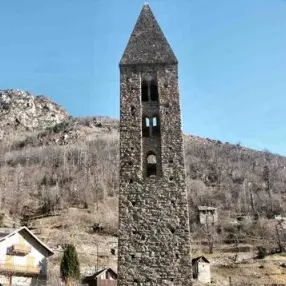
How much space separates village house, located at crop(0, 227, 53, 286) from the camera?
35.0 m

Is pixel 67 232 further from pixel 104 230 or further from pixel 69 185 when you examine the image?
pixel 69 185

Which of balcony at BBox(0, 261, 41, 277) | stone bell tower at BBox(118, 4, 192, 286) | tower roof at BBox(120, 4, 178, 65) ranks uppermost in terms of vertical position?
tower roof at BBox(120, 4, 178, 65)

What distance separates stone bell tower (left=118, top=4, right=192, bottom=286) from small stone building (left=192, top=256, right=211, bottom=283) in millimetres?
25312

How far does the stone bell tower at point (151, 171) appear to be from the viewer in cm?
2228

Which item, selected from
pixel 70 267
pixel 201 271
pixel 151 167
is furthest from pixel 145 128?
pixel 201 271

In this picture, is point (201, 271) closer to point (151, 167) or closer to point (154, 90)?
point (151, 167)

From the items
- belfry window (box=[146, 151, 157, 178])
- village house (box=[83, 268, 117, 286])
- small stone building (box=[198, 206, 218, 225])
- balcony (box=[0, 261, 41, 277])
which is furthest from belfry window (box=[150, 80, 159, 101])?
small stone building (box=[198, 206, 218, 225])

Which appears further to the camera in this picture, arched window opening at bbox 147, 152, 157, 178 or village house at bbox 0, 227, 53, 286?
village house at bbox 0, 227, 53, 286

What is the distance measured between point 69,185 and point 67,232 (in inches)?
1352

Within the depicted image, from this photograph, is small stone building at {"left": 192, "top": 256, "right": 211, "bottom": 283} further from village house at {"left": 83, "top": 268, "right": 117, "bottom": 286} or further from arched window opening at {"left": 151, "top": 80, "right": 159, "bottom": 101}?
arched window opening at {"left": 151, "top": 80, "right": 159, "bottom": 101}

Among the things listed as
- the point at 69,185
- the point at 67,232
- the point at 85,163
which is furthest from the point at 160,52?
the point at 85,163

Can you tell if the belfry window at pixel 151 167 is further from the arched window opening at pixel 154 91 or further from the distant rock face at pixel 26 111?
the distant rock face at pixel 26 111

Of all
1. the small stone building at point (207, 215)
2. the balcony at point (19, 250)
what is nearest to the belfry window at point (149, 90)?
the balcony at point (19, 250)

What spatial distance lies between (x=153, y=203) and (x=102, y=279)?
17.3 metres
